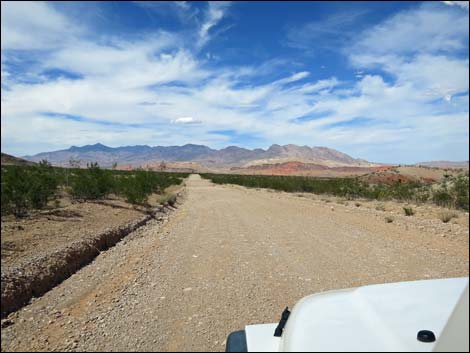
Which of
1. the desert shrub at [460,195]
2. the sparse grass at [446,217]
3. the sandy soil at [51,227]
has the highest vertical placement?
the desert shrub at [460,195]

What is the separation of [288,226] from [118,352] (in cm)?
870

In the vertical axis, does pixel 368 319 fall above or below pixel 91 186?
above

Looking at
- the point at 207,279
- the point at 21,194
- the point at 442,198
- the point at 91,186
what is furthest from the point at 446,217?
the point at 91,186

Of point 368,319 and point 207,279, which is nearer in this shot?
point 368,319

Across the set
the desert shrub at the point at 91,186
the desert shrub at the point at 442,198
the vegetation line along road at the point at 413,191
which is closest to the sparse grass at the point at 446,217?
the vegetation line along road at the point at 413,191

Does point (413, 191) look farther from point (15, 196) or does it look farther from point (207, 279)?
point (15, 196)

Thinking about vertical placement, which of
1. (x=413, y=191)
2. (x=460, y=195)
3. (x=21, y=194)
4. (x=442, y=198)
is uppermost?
(x=21, y=194)

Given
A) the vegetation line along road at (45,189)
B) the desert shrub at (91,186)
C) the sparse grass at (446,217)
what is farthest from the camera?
the desert shrub at (91,186)

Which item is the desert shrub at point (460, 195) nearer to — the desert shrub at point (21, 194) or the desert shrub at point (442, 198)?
the desert shrub at point (442, 198)

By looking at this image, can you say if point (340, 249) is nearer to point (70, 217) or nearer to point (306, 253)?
point (306, 253)

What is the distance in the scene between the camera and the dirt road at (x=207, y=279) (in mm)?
3844

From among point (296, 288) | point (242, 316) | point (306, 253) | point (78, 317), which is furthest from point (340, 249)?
point (78, 317)

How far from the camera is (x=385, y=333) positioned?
169 cm

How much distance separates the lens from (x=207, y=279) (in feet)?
19.3
